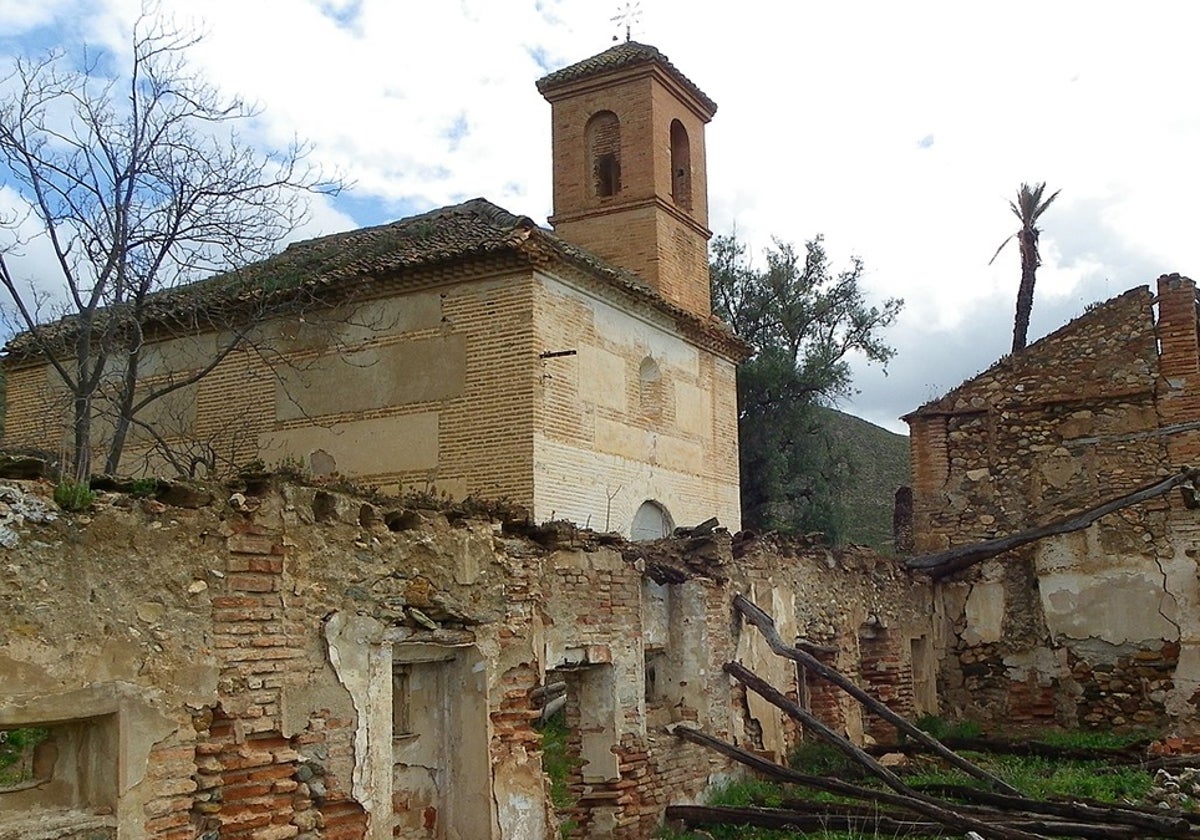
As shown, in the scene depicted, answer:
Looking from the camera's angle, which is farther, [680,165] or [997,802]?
[680,165]

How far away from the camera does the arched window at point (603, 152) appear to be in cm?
2216

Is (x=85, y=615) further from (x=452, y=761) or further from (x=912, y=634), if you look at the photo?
(x=912, y=634)

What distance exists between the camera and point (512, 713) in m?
8.04

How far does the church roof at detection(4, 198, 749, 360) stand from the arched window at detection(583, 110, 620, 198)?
3904mm

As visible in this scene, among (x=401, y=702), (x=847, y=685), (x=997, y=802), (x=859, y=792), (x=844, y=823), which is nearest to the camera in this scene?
(x=401, y=702)

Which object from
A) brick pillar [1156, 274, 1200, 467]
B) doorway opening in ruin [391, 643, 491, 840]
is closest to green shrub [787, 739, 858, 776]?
doorway opening in ruin [391, 643, 491, 840]

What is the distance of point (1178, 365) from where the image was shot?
51.8ft

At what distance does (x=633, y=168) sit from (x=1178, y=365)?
9.94m

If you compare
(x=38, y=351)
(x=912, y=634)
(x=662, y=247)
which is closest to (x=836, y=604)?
(x=912, y=634)

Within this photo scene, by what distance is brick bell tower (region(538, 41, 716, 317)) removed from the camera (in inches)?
843

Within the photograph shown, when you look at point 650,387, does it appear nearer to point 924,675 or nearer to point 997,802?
point 924,675

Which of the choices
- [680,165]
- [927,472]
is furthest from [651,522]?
[680,165]

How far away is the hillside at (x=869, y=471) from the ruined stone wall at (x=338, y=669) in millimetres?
19733

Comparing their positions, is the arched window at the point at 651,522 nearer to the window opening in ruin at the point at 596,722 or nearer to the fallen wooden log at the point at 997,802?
the fallen wooden log at the point at 997,802
